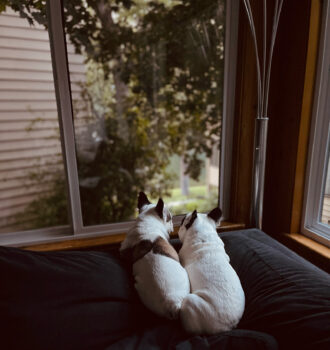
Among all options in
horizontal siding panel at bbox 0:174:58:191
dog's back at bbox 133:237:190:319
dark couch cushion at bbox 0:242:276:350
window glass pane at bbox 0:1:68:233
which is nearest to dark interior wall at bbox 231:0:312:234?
dog's back at bbox 133:237:190:319

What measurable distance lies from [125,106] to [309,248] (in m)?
1.47

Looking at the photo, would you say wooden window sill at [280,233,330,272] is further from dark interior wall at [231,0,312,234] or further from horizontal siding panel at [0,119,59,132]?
horizontal siding panel at [0,119,59,132]

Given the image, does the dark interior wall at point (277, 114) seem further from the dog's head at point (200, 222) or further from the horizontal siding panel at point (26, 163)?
the horizontal siding panel at point (26, 163)

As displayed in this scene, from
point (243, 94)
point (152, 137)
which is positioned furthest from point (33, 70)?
point (243, 94)

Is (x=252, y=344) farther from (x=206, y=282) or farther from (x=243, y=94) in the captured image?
(x=243, y=94)

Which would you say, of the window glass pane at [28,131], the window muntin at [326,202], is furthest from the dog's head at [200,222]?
the window glass pane at [28,131]

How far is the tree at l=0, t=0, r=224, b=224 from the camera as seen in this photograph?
5.60 feet

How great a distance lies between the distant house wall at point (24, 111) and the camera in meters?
1.51

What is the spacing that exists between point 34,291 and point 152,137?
1.30 metres

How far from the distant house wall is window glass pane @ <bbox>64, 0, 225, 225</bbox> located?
0.15m

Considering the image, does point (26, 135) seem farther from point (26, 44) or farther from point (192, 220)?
point (192, 220)

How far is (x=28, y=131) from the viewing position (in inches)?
64.8

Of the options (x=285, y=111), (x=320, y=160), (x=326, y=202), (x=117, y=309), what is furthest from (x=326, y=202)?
(x=117, y=309)

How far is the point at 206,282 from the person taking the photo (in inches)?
36.6
